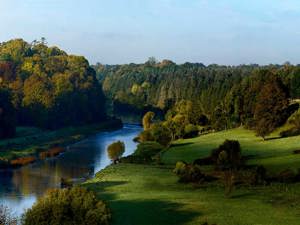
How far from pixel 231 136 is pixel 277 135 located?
10.4m

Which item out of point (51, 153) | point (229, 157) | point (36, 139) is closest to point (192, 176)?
point (229, 157)

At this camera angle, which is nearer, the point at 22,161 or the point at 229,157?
the point at 229,157

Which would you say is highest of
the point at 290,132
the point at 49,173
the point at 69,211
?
the point at 69,211

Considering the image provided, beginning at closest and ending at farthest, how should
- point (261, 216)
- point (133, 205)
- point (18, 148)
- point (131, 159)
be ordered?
point (261, 216)
point (133, 205)
point (131, 159)
point (18, 148)

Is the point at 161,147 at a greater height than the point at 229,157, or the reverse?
the point at 229,157

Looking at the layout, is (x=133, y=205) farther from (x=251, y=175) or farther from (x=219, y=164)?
(x=219, y=164)

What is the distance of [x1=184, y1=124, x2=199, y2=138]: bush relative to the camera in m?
121

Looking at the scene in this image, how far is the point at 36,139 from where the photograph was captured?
12762 centimetres

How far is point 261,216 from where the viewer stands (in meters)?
46.0

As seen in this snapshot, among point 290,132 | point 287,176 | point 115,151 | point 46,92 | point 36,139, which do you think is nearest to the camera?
point 287,176

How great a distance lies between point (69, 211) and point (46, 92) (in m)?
114

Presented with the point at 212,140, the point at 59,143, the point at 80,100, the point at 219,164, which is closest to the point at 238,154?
the point at 219,164

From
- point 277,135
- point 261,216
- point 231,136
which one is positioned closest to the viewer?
point 261,216

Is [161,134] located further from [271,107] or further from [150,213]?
[150,213]
